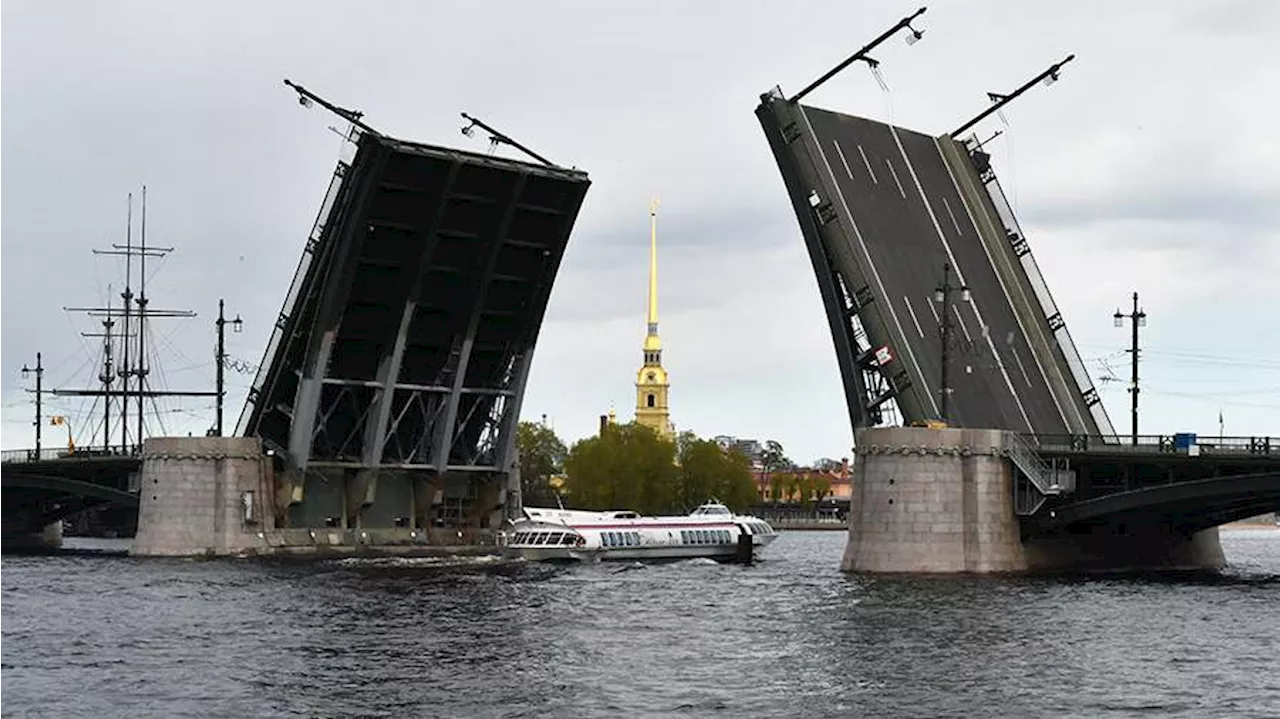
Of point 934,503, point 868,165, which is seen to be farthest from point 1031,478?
point 868,165

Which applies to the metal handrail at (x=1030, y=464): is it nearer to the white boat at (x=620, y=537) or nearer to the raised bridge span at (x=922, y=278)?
the raised bridge span at (x=922, y=278)

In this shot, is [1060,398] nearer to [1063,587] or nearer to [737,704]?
[1063,587]

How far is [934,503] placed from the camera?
57156 mm

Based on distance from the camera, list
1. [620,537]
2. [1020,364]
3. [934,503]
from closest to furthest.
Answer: [934,503], [1020,364], [620,537]

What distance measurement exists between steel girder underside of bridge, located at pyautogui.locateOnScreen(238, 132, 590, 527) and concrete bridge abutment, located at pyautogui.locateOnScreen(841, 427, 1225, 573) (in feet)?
40.8

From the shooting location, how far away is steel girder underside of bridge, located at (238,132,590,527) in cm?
6069

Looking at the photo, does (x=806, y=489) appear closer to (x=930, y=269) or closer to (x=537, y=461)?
(x=537, y=461)

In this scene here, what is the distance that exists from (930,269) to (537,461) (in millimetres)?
76426

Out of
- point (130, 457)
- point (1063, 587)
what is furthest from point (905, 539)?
point (130, 457)

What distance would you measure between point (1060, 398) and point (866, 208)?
392 inches

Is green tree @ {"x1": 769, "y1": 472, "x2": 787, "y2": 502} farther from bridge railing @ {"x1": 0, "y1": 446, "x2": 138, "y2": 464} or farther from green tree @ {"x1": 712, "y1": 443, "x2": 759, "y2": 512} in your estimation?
bridge railing @ {"x1": 0, "y1": 446, "x2": 138, "y2": 464}

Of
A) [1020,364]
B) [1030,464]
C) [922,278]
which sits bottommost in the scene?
[1030,464]

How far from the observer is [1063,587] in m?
54.9

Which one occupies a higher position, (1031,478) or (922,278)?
(922,278)
